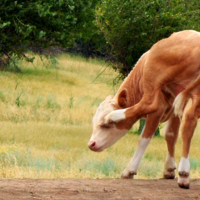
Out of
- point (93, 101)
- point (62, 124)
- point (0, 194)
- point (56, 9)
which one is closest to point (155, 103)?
point (0, 194)

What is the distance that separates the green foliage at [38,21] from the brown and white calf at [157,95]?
Answer: 5.93m

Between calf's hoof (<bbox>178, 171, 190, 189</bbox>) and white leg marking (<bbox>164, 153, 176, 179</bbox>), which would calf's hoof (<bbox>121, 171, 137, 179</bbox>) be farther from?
calf's hoof (<bbox>178, 171, 190, 189</bbox>)

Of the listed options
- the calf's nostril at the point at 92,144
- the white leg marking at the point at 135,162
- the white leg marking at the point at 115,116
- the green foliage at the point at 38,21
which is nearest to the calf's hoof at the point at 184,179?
the white leg marking at the point at 135,162

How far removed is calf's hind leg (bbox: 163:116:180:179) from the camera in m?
7.57

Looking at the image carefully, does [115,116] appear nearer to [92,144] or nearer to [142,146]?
[92,144]

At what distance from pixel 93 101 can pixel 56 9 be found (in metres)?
8.12

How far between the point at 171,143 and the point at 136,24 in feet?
19.9

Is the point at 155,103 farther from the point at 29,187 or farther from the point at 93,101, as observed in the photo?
the point at 93,101

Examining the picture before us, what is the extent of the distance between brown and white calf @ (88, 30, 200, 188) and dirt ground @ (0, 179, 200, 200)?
2.29 ft

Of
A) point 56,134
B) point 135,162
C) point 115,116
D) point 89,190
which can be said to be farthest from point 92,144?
point 56,134

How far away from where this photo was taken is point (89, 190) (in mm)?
5742

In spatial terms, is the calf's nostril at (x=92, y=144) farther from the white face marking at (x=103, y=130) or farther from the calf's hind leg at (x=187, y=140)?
the calf's hind leg at (x=187, y=140)

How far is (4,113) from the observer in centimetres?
1670

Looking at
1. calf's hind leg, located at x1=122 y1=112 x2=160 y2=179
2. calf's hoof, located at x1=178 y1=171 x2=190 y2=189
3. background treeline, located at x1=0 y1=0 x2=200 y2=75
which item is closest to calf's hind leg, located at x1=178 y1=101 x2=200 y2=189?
calf's hoof, located at x1=178 y1=171 x2=190 y2=189
